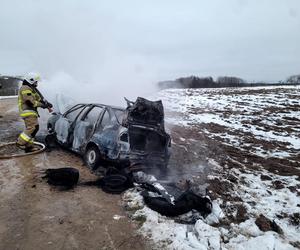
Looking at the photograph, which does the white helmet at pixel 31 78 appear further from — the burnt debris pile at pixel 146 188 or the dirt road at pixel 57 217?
the burnt debris pile at pixel 146 188

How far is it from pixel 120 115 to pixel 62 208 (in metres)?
2.54

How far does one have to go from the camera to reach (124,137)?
576 centimetres

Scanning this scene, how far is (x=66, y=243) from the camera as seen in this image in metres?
3.53

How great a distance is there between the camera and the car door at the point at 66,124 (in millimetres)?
7188

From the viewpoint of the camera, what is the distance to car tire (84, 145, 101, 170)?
6.00 metres

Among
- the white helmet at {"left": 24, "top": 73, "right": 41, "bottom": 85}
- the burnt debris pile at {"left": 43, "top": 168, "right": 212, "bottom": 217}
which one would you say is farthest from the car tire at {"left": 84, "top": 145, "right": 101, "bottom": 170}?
the white helmet at {"left": 24, "top": 73, "right": 41, "bottom": 85}

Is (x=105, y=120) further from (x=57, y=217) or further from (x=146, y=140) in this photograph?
(x=57, y=217)

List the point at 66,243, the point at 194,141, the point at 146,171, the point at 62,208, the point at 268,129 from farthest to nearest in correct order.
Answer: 1. the point at 268,129
2. the point at 194,141
3. the point at 146,171
4. the point at 62,208
5. the point at 66,243

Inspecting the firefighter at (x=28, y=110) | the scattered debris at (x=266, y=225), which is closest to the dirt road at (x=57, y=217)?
the firefighter at (x=28, y=110)

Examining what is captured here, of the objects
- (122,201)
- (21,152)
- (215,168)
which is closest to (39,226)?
(122,201)

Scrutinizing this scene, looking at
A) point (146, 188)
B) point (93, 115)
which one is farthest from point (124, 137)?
point (93, 115)

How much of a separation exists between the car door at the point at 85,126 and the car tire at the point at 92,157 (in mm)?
280

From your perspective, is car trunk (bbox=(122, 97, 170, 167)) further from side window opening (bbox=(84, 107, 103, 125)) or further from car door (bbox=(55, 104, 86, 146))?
car door (bbox=(55, 104, 86, 146))

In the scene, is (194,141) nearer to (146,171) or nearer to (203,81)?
(146,171)
